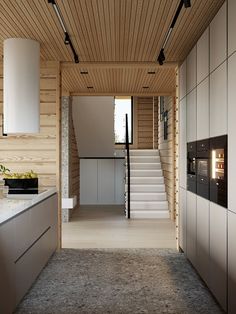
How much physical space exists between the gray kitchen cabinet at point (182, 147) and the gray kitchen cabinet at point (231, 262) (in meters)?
2.08

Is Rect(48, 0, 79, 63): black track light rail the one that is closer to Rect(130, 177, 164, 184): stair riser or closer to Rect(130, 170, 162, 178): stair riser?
Rect(130, 177, 164, 184): stair riser

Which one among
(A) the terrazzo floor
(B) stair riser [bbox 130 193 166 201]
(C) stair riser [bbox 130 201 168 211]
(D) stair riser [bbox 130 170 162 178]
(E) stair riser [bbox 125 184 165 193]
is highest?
(D) stair riser [bbox 130 170 162 178]

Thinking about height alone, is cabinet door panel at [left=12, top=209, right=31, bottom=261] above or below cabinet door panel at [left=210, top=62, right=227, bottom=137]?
below

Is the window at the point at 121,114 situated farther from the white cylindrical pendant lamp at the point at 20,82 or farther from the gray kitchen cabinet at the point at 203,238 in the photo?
the gray kitchen cabinet at the point at 203,238

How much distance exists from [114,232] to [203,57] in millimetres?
3856

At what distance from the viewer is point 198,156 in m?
4.39

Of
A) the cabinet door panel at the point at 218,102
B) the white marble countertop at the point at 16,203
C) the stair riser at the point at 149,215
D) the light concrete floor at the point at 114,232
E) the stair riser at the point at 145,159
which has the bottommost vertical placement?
the light concrete floor at the point at 114,232

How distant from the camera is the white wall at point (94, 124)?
368 inches

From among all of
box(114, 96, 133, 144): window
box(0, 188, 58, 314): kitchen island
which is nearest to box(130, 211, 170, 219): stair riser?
box(114, 96, 133, 144): window

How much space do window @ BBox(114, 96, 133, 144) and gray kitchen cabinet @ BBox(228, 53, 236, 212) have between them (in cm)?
929

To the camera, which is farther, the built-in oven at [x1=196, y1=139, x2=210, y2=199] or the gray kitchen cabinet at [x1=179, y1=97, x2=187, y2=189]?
the gray kitchen cabinet at [x1=179, y1=97, x2=187, y2=189]

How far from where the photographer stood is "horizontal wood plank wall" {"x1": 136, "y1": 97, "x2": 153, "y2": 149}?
12.4m

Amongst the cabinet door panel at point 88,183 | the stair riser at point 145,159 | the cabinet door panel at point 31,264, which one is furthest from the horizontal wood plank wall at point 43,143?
the cabinet door panel at point 88,183

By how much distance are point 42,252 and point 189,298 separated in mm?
1648
